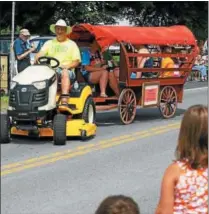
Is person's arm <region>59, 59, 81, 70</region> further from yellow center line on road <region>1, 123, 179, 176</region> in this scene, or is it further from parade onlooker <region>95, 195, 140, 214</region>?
parade onlooker <region>95, 195, 140, 214</region>

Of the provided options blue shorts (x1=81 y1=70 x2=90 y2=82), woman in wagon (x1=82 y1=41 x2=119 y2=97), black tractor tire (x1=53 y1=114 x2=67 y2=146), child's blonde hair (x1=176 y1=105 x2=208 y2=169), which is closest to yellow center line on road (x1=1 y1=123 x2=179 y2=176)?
black tractor tire (x1=53 y1=114 x2=67 y2=146)

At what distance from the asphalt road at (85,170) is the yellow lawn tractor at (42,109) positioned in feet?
0.62

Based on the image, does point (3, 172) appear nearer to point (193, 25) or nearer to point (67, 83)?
point (67, 83)

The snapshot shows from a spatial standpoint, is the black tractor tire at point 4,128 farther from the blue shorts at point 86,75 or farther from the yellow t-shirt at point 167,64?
the yellow t-shirt at point 167,64

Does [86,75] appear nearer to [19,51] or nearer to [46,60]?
[46,60]

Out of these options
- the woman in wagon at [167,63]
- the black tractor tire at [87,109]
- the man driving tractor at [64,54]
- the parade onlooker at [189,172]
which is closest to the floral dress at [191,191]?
the parade onlooker at [189,172]

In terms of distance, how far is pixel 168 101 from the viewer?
13.2m

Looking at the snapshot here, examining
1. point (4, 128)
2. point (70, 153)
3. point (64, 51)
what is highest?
point (64, 51)

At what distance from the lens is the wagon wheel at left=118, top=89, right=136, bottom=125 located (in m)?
12.0

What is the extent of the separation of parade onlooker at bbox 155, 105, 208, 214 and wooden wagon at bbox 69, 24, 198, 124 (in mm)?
7986

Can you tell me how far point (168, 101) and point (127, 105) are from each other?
141cm

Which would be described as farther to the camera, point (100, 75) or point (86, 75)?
point (86, 75)

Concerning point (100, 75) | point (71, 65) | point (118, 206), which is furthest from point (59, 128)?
point (118, 206)

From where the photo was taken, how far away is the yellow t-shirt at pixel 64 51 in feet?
34.4
